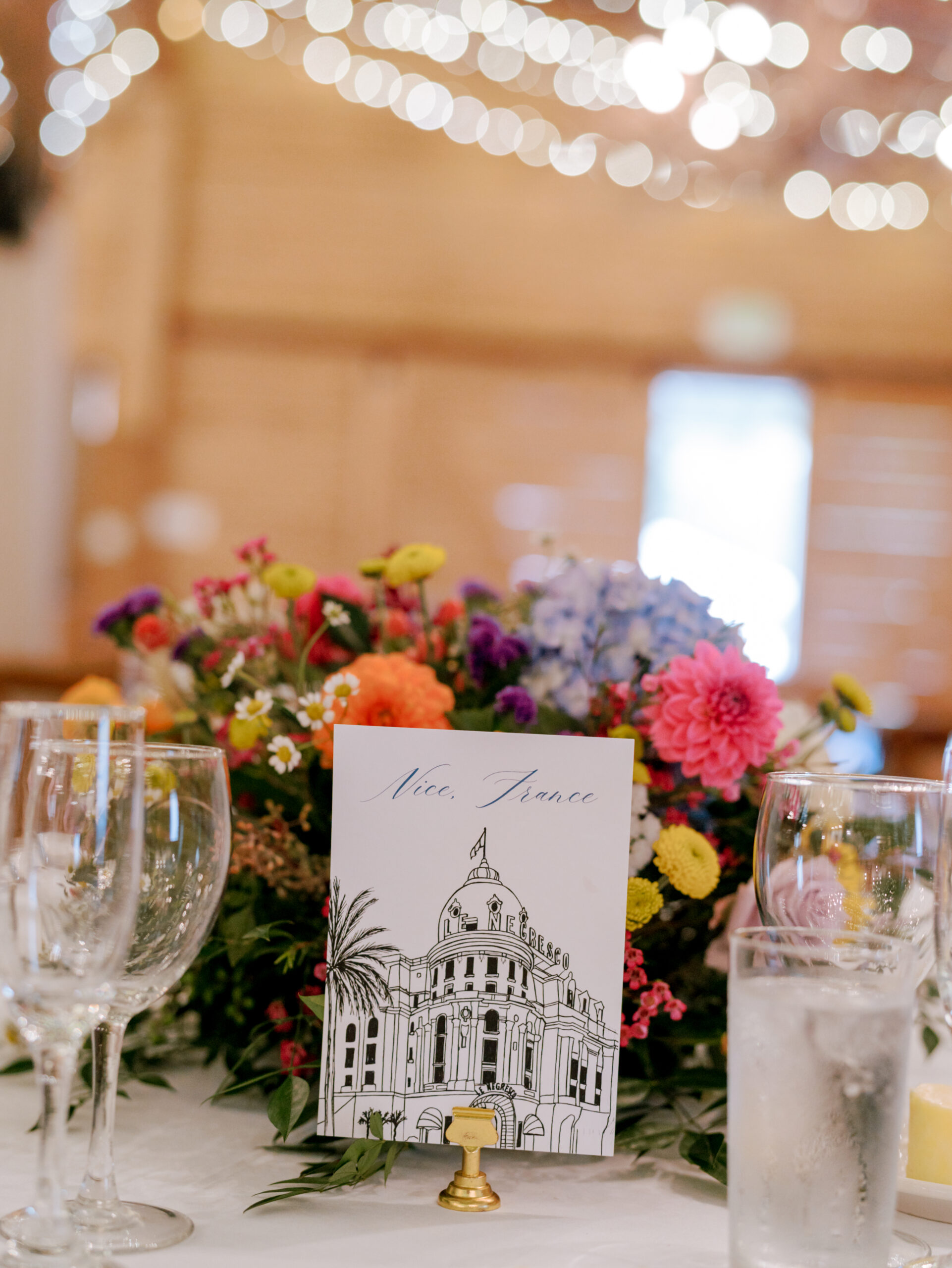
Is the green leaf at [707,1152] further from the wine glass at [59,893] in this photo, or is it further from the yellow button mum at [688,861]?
the wine glass at [59,893]

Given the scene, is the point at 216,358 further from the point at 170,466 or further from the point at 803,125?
the point at 803,125

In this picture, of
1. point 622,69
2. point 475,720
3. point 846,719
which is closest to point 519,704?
point 475,720

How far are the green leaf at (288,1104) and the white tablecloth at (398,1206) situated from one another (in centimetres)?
3

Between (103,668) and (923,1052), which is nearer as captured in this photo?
(923,1052)

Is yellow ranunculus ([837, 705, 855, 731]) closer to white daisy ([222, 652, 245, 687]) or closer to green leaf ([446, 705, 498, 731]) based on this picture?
green leaf ([446, 705, 498, 731])

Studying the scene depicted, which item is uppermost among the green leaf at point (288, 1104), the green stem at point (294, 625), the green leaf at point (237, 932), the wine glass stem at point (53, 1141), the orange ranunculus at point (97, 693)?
the green stem at point (294, 625)

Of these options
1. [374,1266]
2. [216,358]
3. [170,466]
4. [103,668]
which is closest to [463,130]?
[216,358]

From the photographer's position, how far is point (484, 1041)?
65 cm

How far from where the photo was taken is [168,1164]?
0.68 m

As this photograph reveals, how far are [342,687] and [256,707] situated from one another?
2.5 inches

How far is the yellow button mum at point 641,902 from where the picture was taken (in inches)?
27.9

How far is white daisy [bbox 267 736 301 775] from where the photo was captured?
779 millimetres

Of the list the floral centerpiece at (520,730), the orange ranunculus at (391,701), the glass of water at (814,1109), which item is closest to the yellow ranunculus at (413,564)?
the floral centerpiece at (520,730)

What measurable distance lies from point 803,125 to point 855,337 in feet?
5.74
